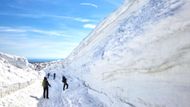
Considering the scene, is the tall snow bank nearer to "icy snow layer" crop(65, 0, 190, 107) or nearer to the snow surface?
the snow surface

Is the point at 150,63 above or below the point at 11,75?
above

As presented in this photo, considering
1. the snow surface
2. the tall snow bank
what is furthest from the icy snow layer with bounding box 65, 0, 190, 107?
the tall snow bank

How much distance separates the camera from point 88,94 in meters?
12.7

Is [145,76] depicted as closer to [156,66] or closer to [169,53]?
[156,66]

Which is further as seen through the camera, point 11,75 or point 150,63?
point 11,75

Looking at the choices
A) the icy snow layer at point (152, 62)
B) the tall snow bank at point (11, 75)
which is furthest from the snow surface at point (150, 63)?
the tall snow bank at point (11, 75)

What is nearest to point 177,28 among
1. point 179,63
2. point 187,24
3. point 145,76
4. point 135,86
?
point 187,24

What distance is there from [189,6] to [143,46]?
1.91 meters

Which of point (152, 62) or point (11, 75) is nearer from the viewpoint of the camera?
point (152, 62)

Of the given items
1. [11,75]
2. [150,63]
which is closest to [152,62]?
[150,63]

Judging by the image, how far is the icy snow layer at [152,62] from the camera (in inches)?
261

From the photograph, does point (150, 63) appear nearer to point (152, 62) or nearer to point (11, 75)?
point (152, 62)

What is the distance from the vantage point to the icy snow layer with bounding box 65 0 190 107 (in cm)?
663

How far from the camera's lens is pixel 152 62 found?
25.2 feet
